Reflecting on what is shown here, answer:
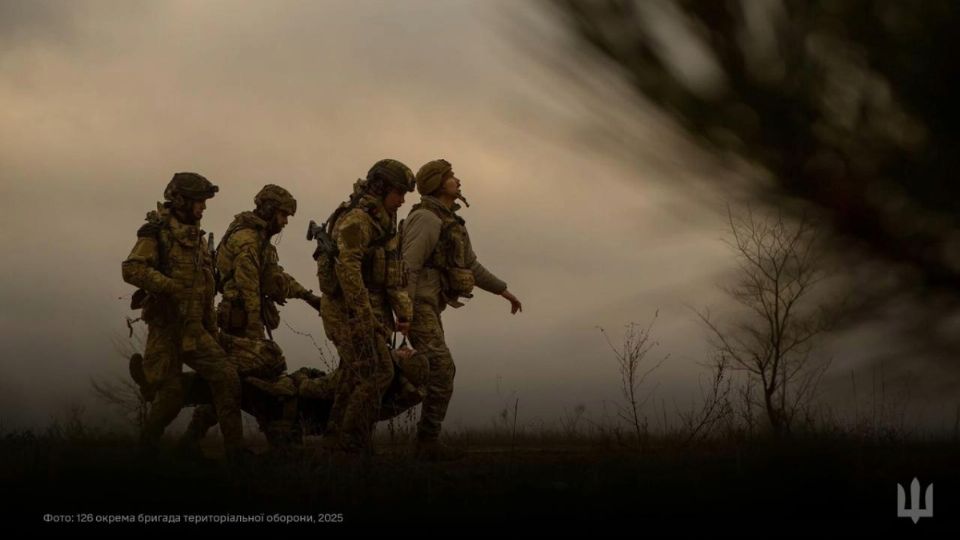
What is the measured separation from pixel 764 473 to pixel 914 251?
215 centimetres

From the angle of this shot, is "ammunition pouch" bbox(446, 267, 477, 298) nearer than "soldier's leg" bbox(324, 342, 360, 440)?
No

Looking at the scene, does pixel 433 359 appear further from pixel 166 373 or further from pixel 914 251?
pixel 914 251

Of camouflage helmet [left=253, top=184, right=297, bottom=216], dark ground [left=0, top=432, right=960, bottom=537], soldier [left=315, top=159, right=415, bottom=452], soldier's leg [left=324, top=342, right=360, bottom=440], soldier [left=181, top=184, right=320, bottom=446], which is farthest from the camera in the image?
camouflage helmet [left=253, top=184, right=297, bottom=216]

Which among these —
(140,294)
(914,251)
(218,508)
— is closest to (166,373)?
(140,294)

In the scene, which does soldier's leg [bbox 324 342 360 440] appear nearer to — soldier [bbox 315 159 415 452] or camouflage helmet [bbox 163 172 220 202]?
soldier [bbox 315 159 415 452]

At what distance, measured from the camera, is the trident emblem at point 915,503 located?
23.2 feet

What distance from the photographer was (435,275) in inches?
377

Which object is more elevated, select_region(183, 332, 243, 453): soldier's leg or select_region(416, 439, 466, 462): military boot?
select_region(183, 332, 243, 453): soldier's leg

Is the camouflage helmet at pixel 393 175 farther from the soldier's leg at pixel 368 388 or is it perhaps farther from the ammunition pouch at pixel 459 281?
the soldier's leg at pixel 368 388

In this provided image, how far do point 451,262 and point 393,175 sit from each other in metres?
0.74

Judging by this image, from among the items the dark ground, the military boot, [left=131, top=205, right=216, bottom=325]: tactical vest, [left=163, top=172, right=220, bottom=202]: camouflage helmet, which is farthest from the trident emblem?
[left=163, top=172, right=220, bottom=202]: camouflage helmet

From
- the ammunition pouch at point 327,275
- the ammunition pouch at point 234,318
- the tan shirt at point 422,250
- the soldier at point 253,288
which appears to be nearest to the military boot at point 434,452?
the tan shirt at point 422,250

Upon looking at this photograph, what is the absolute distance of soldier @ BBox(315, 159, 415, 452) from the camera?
895 centimetres

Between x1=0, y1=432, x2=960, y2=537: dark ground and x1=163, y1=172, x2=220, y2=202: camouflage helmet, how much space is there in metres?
1.70
